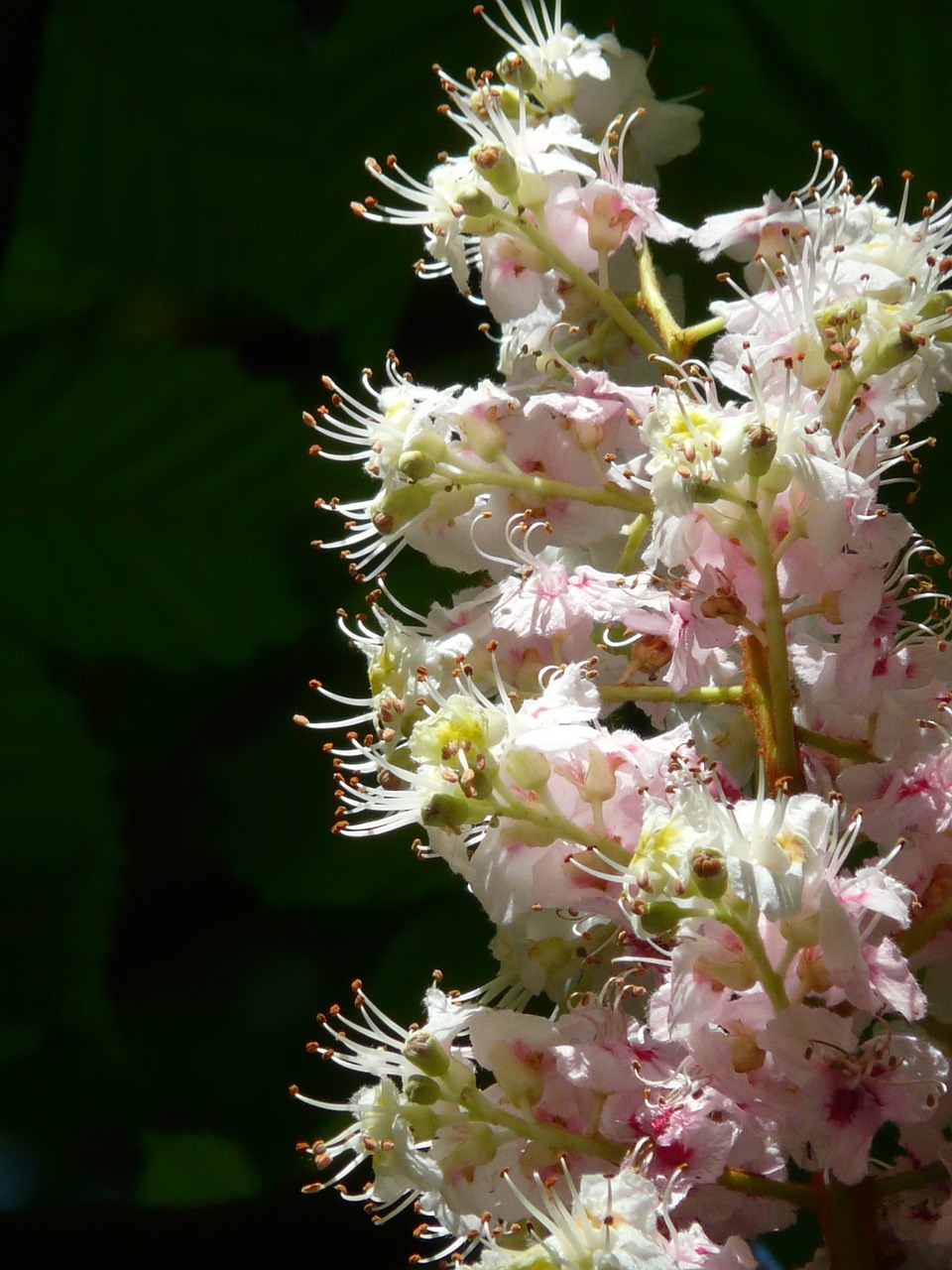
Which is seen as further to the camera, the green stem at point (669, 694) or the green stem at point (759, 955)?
the green stem at point (669, 694)

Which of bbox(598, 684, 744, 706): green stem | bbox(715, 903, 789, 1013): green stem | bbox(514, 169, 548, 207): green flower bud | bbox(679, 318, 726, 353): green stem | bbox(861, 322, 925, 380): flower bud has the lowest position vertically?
bbox(715, 903, 789, 1013): green stem

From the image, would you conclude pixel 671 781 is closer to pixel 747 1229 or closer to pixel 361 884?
pixel 747 1229

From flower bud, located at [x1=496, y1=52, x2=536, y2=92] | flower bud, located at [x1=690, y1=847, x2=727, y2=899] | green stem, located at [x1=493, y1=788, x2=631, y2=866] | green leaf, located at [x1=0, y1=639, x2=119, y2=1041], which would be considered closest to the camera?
flower bud, located at [x1=690, y1=847, x2=727, y2=899]

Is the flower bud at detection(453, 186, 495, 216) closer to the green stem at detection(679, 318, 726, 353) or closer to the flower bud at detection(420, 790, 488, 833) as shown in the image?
the green stem at detection(679, 318, 726, 353)

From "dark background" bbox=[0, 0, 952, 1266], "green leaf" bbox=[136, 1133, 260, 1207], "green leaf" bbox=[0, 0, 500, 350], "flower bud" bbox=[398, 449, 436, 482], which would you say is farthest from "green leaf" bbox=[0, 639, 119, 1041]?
"flower bud" bbox=[398, 449, 436, 482]

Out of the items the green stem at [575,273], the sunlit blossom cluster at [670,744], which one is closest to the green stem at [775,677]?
the sunlit blossom cluster at [670,744]

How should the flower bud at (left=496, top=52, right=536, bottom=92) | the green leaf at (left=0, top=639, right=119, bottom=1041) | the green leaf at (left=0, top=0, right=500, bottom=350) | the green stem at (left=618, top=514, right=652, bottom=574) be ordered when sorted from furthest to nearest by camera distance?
the green leaf at (left=0, top=639, right=119, bottom=1041), the green leaf at (left=0, top=0, right=500, bottom=350), the flower bud at (left=496, top=52, right=536, bottom=92), the green stem at (left=618, top=514, right=652, bottom=574)

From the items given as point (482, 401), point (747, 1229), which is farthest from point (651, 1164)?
point (482, 401)

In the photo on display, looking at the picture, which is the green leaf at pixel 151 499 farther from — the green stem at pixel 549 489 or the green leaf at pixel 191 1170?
the green stem at pixel 549 489
